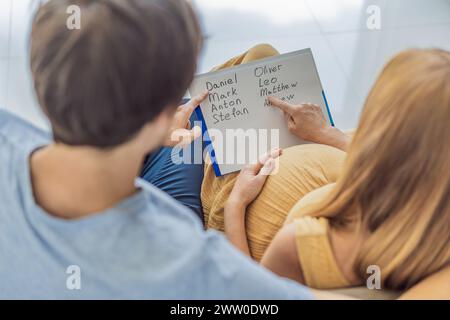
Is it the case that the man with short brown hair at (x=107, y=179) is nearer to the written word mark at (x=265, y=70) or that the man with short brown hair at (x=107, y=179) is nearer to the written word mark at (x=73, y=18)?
the written word mark at (x=73, y=18)

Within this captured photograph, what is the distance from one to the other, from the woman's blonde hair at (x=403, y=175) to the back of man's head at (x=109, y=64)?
1.05 ft

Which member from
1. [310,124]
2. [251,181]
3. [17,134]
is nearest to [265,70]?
[310,124]

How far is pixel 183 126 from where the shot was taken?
4.14 feet

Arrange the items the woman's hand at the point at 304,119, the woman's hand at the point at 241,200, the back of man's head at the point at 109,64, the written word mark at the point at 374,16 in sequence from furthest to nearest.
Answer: the written word mark at the point at 374,16 < the woman's hand at the point at 304,119 < the woman's hand at the point at 241,200 < the back of man's head at the point at 109,64

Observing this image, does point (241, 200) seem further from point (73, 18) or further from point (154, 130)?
point (73, 18)

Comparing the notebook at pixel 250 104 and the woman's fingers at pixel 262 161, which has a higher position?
the notebook at pixel 250 104

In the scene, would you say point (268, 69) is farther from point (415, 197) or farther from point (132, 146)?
point (132, 146)

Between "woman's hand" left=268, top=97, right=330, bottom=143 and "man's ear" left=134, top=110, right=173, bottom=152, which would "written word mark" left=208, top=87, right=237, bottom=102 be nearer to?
"woman's hand" left=268, top=97, right=330, bottom=143

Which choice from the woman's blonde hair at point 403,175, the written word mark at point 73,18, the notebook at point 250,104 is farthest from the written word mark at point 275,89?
the written word mark at point 73,18

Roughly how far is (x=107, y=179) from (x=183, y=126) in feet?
1.88

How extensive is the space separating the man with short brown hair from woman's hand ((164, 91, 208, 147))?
18.5 inches

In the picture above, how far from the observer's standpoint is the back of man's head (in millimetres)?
610

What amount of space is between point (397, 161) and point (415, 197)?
0.21ft

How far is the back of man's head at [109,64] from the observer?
0.61 m
